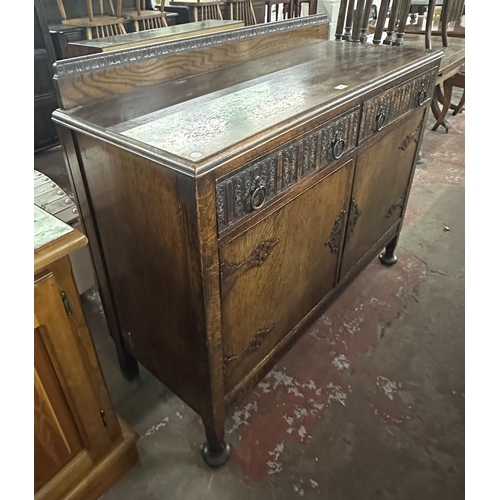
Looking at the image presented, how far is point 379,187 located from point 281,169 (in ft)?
2.25

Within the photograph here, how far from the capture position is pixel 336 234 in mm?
1329

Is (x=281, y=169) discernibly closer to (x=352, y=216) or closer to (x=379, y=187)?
(x=352, y=216)

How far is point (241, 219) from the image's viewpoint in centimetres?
88

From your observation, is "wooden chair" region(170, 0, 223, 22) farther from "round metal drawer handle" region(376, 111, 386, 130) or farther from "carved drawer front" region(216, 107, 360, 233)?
"carved drawer front" region(216, 107, 360, 233)

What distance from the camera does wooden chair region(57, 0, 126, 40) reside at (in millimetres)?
2916

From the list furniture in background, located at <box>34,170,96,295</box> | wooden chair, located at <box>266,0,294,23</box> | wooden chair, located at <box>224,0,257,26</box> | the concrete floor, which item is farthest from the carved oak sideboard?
wooden chair, located at <box>266,0,294,23</box>

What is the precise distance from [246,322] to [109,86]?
0.66 meters

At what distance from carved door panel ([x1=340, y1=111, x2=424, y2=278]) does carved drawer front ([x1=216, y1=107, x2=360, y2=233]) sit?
0.18 m

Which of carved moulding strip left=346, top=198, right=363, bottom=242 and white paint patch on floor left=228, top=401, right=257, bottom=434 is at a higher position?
carved moulding strip left=346, top=198, right=363, bottom=242

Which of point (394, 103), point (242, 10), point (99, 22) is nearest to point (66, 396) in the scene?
point (394, 103)

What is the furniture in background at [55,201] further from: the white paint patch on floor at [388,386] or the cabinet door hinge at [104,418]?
the white paint patch on floor at [388,386]

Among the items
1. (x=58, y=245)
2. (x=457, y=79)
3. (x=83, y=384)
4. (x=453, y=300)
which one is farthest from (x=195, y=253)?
(x=457, y=79)

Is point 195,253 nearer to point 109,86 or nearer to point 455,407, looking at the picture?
point 109,86

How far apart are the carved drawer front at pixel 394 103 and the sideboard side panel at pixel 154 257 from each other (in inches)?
25.9
